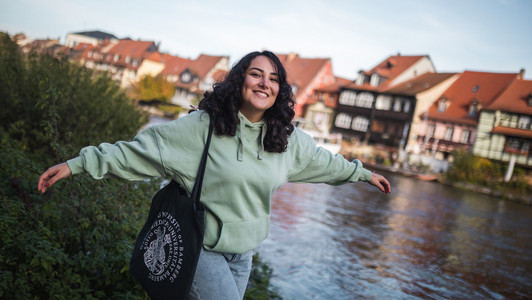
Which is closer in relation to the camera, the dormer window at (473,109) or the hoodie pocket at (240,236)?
the hoodie pocket at (240,236)

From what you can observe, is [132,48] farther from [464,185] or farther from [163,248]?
[163,248]

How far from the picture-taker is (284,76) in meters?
3.09

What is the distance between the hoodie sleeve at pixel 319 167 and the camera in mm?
3156

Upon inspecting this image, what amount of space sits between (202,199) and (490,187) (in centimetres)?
3439

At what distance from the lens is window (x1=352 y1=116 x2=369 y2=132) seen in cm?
5012

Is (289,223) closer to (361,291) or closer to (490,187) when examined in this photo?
(361,291)

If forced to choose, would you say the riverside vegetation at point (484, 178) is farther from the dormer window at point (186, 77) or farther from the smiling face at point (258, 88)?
the dormer window at point (186, 77)

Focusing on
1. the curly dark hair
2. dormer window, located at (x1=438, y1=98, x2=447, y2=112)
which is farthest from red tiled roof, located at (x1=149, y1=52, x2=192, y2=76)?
the curly dark hair

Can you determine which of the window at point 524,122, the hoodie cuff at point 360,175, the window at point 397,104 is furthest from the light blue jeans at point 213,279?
the window at point 397,104

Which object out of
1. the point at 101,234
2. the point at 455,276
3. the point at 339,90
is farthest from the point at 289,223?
the point at 339,90

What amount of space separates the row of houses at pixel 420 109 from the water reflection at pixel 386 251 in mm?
23353

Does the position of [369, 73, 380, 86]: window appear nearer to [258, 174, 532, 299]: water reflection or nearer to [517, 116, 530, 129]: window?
[517, 116, 530, 129]: window

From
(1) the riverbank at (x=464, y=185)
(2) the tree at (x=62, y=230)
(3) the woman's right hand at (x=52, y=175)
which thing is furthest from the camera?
(1) the riverbank at (x=464, y=185)

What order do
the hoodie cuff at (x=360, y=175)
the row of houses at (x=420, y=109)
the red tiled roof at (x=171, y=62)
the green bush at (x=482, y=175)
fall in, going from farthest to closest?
1. the red tiled roof at (x=171, y=62)
2. the row of houses at (x=420, y=109)
3. the green bush at (x=482, y=175)
4. the hoodie cuff at (x=360, y=175)
